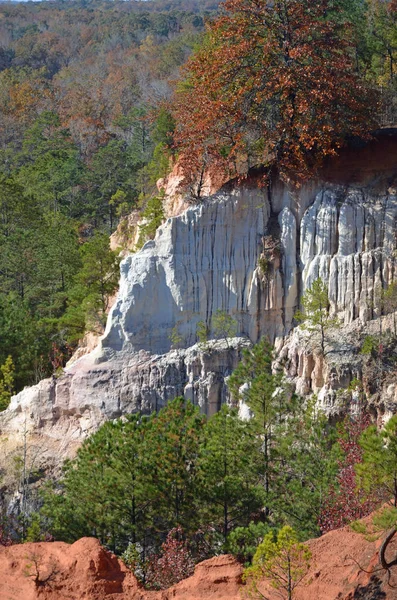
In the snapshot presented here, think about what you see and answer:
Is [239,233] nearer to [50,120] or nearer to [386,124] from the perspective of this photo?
[386,124]

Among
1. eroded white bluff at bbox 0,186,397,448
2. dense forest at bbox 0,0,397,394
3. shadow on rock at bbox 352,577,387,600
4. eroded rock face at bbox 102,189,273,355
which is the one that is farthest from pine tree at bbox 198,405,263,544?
dense forest at bbox 0,0,397,394

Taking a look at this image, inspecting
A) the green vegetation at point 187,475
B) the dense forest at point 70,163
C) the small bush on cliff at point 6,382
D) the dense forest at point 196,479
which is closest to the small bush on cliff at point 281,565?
the dense forest at point 196,479

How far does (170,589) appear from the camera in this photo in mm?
20328

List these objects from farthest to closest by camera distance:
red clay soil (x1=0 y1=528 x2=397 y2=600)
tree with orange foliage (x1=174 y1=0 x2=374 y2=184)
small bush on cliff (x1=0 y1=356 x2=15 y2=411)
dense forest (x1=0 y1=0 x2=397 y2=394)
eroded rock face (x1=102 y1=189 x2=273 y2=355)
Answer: small bush on cliff (x1=0 y1=356 x2=15 y2=411)
eroded rock face (x1=102 y1=189 x2=273 y2=355)
dense forest (x1=0 y1=0 x2=397 y2=394)
tree with orange foliage (x1=174 y1=0 x2=374 y2=184)
red clay soil (x1=0 y1=528 x2=397 y2=600)

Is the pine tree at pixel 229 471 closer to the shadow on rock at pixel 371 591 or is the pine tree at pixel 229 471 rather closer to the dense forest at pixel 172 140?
the shadow on rock at pixel 371 591

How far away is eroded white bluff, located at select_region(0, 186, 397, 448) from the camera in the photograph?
27406 mm

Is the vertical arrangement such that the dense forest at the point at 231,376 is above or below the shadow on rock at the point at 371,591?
above

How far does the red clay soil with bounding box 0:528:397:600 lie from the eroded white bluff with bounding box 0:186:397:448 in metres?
6.88

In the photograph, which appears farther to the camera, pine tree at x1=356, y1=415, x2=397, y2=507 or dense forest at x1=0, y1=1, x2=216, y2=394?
dense forest at x1=0, y1=1, x2=216, y2=394

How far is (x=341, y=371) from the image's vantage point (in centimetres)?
2580

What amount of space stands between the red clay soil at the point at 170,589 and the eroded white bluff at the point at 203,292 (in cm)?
688

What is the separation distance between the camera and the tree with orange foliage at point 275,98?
89.3ft

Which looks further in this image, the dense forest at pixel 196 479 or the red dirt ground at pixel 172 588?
the dense forest at pixel 196 479

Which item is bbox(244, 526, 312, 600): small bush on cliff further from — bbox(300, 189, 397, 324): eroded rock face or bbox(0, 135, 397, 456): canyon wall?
bbox(300, 189, 397, 324): eroded rock face
